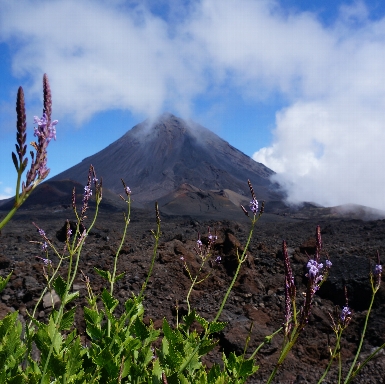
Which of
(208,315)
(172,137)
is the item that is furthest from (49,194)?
(172,137)

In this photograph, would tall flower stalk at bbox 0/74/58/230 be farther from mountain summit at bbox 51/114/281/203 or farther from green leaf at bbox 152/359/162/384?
mountain summit at bbox 51/114/281/203

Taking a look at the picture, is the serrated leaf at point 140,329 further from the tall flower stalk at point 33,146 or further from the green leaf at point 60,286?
the tall flower stalk at point 33,146

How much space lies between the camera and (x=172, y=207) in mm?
40312

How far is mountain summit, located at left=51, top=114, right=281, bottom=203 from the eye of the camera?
7075 cm

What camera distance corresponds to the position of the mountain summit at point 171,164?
232ft

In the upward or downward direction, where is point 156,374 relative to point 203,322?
downward

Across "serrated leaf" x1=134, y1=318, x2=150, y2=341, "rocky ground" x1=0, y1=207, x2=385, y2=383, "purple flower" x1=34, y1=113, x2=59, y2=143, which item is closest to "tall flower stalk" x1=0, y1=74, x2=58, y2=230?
"purple flower" x1=34, y1=113, x2=59, y2=143

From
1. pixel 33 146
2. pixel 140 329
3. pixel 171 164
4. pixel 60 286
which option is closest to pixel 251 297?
pixel 140 329

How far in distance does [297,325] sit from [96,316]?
130 cm

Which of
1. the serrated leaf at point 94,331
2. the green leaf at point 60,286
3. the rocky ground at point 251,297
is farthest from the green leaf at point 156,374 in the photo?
the rocky ground at point 251,297

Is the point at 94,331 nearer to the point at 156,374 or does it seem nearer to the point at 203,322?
the point at 156,374

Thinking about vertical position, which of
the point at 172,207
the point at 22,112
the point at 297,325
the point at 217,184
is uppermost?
the point at 217,184

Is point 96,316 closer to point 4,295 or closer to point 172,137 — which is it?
point 4,295

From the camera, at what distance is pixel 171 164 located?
82125mm
